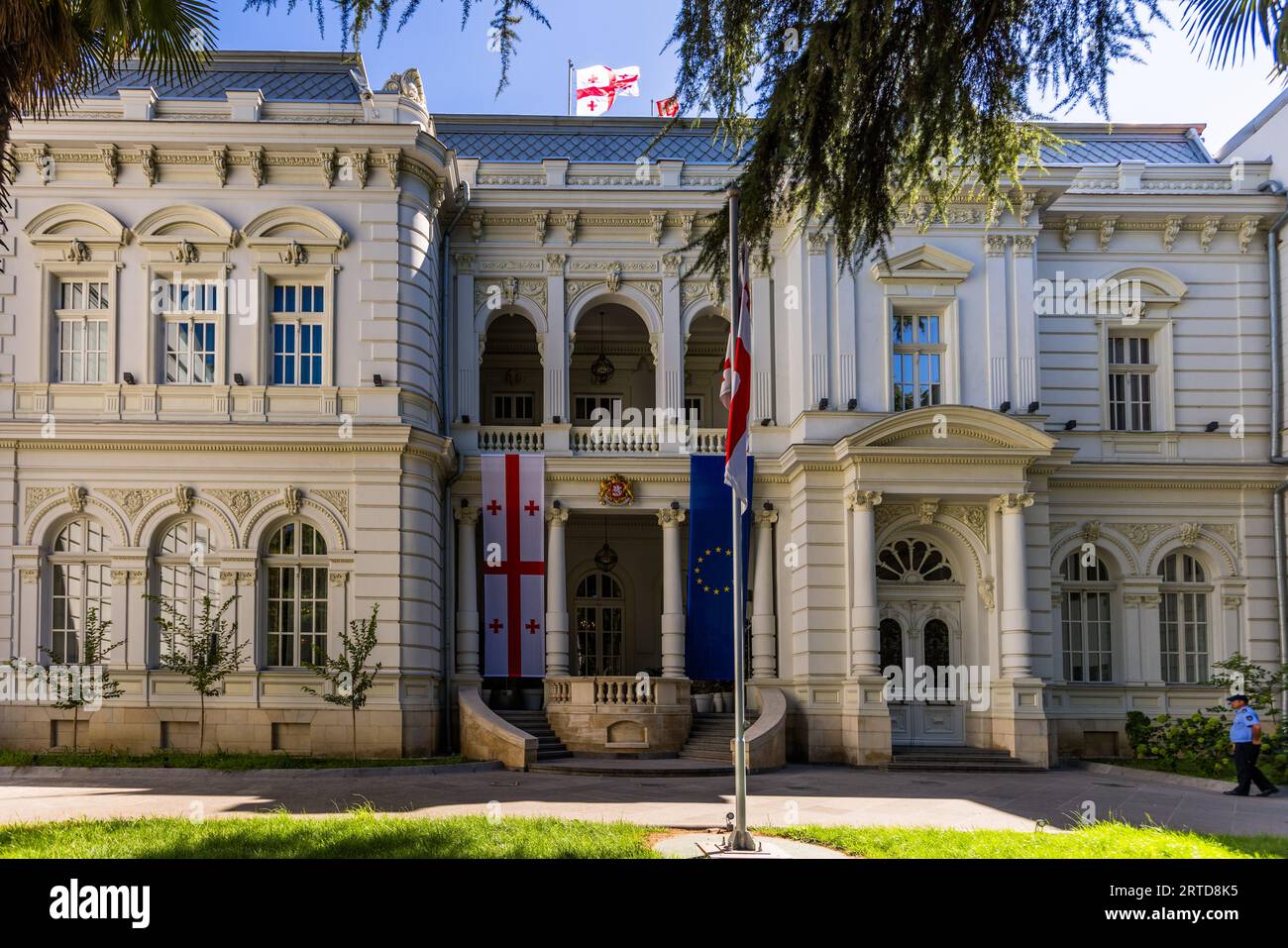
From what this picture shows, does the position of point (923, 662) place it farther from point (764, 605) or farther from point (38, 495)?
point (38, 495)

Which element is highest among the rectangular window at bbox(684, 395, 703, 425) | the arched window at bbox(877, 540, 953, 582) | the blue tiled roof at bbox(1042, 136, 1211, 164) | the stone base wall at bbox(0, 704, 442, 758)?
the blue tiled roof at bbox(1042, 136, 1211, 164)

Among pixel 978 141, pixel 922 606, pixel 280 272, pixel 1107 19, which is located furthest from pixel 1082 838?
pixel 280 272

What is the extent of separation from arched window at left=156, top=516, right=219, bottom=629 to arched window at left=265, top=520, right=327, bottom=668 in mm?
1011

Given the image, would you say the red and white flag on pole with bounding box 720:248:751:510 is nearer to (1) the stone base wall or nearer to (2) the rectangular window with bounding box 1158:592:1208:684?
(1) the stone base wall

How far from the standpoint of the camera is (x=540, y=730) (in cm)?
2434

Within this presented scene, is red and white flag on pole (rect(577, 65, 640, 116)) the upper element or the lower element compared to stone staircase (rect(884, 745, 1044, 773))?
upper

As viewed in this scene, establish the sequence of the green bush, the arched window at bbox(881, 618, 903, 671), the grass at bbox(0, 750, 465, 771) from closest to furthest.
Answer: the grass at bbox(0, 750, 465, 771), the green bush, the arched window at bbox(881, 618, 903, 671)

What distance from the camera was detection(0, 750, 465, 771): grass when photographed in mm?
20406

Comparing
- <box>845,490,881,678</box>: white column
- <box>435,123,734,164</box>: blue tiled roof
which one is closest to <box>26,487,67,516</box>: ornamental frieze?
<box>435,123,734,164</box>: blue tiled roof

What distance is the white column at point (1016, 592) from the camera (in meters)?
24.2

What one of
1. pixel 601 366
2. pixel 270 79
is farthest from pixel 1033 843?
pixel 270 79

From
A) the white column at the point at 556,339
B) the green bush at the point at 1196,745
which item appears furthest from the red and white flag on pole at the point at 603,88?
the green bush at the point at 1196,745

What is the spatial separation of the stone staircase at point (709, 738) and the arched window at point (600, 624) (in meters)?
5.40

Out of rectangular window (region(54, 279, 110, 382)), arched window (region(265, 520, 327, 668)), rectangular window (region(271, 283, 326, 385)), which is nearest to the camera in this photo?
arched window (region(265, 520, 327, 668))
